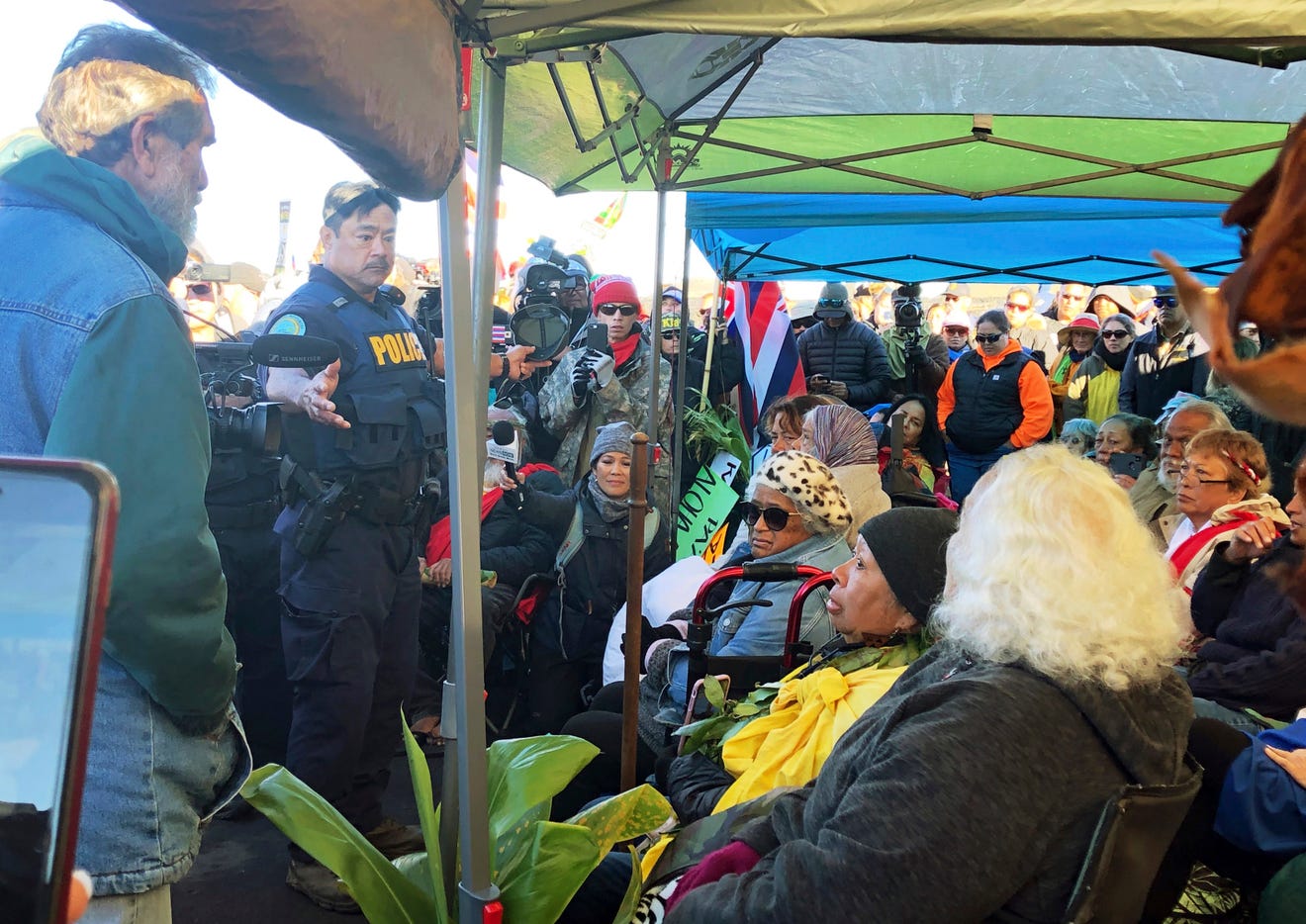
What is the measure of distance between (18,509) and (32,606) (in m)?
0.06

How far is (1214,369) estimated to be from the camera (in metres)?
0.78

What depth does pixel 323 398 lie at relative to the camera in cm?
318

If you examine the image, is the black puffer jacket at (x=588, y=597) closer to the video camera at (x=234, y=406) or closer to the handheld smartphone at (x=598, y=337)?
the handheld smartphone at (x=598, y=337)

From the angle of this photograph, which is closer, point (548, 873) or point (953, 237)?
point (548, 873)

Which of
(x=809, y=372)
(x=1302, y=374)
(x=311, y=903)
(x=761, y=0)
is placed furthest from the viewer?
(x=809, y=372)

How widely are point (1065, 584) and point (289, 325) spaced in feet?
7.99

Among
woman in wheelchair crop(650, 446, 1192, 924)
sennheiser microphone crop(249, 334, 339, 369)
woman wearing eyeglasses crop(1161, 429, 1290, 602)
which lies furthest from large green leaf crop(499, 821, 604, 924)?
woman wearing eyeglasses crop(1161, 429, 1290, 602)

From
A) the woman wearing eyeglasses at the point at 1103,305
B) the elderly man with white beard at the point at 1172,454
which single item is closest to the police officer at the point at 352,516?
the elderly man with white beard at the point at 1172,454

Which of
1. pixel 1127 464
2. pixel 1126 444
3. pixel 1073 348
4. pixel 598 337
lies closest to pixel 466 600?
pixel 598 337

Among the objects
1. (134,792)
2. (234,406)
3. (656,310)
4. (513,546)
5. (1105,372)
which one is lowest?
(513,546)

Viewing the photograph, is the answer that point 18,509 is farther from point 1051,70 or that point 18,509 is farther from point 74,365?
point 1051,70

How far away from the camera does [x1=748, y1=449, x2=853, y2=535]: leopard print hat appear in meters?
3.51

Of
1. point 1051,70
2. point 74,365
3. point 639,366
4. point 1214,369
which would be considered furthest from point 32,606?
point 639,366

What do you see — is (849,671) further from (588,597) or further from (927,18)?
(588,597)
